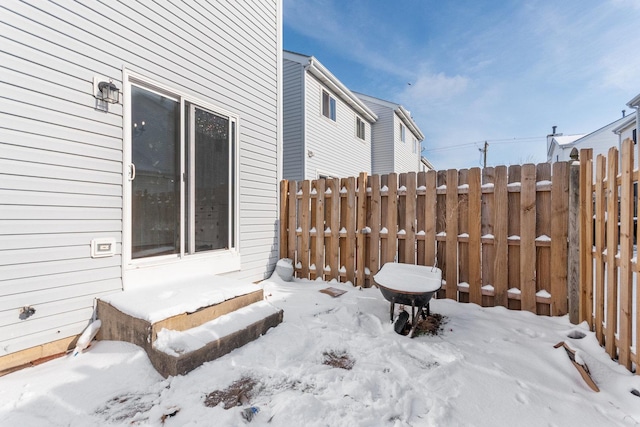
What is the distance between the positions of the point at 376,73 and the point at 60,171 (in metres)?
15.7

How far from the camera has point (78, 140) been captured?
247cm

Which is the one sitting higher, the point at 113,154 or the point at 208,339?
the point at 113,154

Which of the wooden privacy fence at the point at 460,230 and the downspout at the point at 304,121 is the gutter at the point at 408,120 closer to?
the downspout at the point at 304,121

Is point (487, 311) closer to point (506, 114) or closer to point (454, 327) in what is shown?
point (454, 327)

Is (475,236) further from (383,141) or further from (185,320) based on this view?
(383,141)

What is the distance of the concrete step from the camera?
208cm

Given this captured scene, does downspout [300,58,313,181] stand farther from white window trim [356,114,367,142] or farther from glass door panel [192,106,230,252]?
glass door panel [192,106,230,252]

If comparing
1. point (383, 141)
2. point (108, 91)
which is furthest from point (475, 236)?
point (383, 141)

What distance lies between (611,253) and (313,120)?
26.5 feet

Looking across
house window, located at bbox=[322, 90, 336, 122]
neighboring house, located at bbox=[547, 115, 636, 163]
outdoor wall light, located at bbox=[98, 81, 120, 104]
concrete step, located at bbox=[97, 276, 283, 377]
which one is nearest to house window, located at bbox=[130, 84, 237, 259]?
outdoor wall light, located at bbox=[98, 81, 120, 104]

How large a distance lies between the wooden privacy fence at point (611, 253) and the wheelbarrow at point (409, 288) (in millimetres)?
1272

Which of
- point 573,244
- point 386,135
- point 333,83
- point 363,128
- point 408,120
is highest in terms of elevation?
point 408,120

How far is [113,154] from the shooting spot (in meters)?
2.70

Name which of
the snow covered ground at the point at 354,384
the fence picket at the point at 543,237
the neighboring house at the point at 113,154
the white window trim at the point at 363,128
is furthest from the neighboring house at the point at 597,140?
the neighboring house at the point at 113,154
